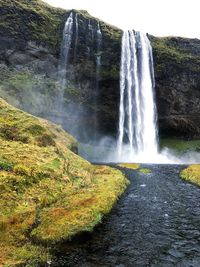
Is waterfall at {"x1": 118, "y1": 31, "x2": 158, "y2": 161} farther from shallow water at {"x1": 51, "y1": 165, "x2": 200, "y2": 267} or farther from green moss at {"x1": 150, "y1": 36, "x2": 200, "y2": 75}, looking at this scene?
shallow water at {"x1": 51, "y1": 165, "x2": 200, "y2": 267}

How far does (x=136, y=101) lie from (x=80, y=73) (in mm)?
13660

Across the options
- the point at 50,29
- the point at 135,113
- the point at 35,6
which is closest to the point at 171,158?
the point at 135,113

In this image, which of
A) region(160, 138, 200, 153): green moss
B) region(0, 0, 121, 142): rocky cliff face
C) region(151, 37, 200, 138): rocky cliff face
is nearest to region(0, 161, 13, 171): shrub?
region(0, 0, 121, 142): rocky cliff face

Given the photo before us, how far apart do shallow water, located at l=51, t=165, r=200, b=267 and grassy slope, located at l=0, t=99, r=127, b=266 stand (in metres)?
1.07

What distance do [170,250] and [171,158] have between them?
194 ft

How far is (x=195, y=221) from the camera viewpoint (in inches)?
848

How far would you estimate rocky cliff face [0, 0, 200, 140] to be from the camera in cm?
6812

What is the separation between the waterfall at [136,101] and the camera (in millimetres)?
72625

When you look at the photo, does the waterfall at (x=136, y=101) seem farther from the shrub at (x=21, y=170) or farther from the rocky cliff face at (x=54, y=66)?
the shrub at (x=21, y=170)

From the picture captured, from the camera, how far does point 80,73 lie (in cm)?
7262

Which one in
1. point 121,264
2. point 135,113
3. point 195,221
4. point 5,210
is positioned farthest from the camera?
point 135,113

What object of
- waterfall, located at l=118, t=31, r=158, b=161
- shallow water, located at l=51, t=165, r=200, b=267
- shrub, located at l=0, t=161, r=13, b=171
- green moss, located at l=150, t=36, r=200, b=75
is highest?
green moss, located at l=150, t=36, r=200, b=75

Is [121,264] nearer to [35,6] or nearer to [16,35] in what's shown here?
[16,35]

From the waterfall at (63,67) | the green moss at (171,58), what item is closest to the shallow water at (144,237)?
the waterfall at (63,67)
